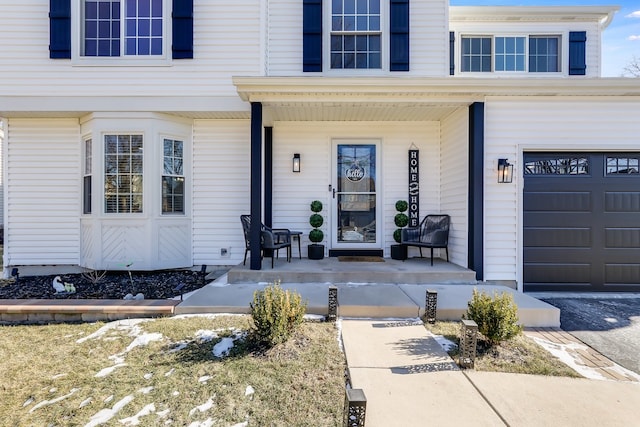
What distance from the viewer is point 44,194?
598cm

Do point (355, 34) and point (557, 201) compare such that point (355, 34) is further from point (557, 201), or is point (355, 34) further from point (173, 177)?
point (557, 201)

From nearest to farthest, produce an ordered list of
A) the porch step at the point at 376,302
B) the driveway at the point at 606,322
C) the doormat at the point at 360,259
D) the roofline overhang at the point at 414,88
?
the driveway at the point at 606,322
the porch step at the point at 376,302
the roofline overhang at the point at 414,88
the doormat at the point at 360,259

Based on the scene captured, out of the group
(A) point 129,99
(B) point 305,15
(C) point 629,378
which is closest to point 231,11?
(B) point 305,15

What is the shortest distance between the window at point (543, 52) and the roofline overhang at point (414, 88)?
4.04m

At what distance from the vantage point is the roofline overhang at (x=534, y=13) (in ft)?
26.1

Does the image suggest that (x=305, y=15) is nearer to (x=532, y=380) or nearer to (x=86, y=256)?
(x=86, y=256)

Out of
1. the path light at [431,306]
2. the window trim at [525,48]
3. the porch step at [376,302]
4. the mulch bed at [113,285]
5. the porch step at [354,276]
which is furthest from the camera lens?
the window trim at [525,48]

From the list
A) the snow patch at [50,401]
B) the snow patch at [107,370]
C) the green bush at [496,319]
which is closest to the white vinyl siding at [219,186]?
the snow patch at [107,370]

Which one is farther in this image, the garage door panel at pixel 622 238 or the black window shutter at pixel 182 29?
the black window shutter at pixel 182 29

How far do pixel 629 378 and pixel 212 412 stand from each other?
3.18m

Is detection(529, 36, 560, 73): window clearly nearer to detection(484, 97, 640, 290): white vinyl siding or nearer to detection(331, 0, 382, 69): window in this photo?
detection(484, 97, 640, 290): white vinyl siding

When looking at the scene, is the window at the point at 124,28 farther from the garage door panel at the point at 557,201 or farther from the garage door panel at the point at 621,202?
the garage door panel at the point at 621,202

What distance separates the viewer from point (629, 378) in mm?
2615

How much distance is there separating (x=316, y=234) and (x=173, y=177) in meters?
2.78
